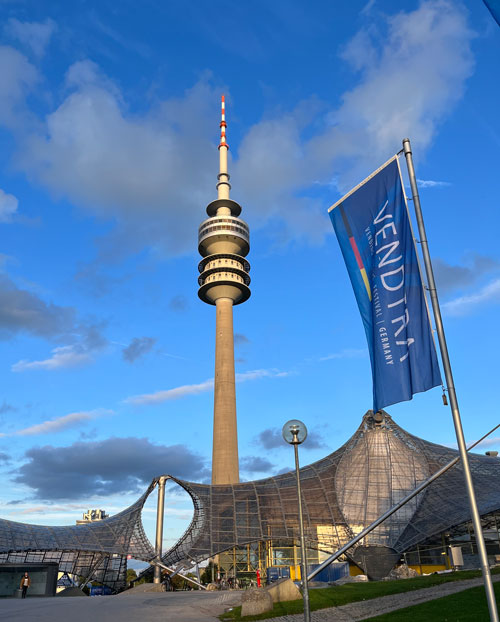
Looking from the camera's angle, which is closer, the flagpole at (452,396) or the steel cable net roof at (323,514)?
the flagpole at (452,396)

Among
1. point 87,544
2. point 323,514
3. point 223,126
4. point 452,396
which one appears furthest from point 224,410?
point 452,396

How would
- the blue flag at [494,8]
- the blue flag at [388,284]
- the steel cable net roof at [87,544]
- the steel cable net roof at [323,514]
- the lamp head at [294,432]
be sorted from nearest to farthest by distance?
the blue flag at [494,8] → the blue flag at [388,284] → the lamp head at [294,432] → the steel cable net roof at [323,514] → the steel cable net roof at [87,544]

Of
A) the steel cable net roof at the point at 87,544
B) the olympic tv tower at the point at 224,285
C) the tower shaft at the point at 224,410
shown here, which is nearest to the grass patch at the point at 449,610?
the steel cable net roof at the point at 87,544

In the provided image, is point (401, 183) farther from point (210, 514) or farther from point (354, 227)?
point (210, 514)

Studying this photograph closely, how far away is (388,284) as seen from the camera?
42.4 ft

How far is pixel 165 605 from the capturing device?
21.6 m

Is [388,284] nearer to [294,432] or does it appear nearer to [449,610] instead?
[294,432]

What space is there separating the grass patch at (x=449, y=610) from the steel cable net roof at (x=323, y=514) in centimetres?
3305

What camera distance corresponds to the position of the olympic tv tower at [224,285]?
8569 cm


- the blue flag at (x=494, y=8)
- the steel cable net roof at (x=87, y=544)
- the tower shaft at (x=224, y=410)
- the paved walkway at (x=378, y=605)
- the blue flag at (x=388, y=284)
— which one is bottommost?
the paved walkway at (x=378, y=605)

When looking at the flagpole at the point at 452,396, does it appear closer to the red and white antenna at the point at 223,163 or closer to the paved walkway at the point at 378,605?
the paved walkway at the point at 378,605

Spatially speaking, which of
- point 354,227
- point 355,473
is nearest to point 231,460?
point 355,473

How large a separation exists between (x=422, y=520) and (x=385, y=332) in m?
45.3

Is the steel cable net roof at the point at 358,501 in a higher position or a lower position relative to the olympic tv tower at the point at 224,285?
lower
